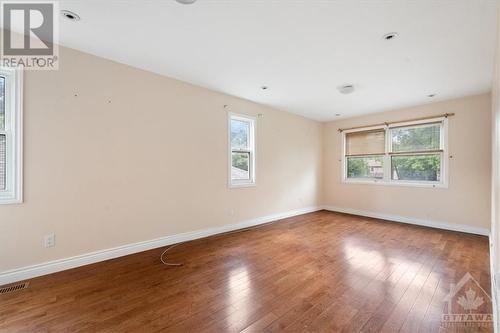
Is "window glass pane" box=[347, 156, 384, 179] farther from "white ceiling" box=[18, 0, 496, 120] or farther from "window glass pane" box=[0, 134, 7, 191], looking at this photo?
"window glass pane" box=[0, 134, 7, 191]

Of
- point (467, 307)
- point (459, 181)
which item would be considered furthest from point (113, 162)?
point (459, 181)

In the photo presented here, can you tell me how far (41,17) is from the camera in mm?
2039

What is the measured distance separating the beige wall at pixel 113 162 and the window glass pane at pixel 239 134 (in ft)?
0.89

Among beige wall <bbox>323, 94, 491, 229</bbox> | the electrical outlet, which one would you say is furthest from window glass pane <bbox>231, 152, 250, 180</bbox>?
beige wall <bbox>323, 94, 491, 229</bbox>

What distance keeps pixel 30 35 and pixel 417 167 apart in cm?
656

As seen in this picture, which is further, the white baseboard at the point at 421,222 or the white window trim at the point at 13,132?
the white baseboard at the point at 421,222

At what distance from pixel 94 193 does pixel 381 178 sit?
567 centimetres

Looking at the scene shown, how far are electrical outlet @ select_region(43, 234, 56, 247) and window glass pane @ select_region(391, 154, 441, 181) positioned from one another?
6106mm

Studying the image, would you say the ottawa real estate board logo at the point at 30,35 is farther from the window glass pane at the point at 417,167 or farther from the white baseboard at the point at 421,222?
the white baseboard at the point at 421,222

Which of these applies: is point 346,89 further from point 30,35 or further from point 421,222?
point 30,35

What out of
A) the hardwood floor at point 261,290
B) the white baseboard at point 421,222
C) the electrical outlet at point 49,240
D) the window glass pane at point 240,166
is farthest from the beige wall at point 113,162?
the white baseboard at point 421,222

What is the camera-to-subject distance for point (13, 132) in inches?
87.2

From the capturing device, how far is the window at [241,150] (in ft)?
13.7

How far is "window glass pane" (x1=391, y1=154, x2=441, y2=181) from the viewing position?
14.3 feet
